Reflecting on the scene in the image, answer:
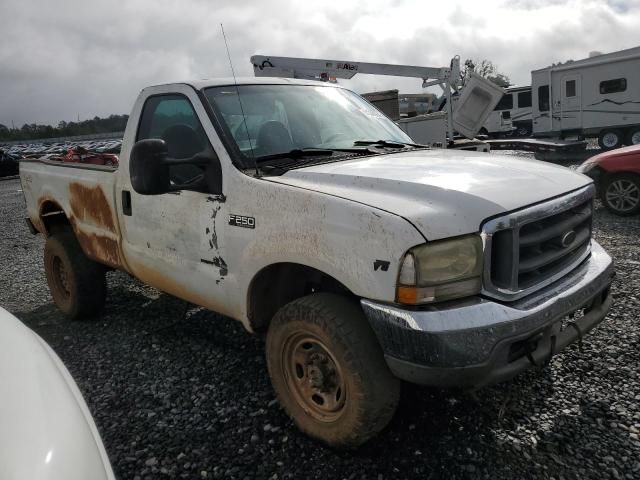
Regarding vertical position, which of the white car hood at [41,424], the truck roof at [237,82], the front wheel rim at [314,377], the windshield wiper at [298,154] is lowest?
the front wheel rim at [314,377]

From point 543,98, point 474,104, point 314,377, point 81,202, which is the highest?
point 543,98

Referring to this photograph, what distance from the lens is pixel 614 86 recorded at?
59.0 feet

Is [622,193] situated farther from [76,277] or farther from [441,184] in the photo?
[76,277]

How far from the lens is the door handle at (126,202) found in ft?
11.7

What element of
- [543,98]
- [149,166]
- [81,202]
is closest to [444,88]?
[543,98]

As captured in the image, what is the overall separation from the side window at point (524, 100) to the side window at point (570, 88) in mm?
7004

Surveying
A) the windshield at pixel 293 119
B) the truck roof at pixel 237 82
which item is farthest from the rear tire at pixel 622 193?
the truck roof at pixel 237 82

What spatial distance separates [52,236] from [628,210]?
7593 mm

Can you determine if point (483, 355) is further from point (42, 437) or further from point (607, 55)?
point (607, 55)

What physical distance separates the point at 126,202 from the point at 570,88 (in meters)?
19.7

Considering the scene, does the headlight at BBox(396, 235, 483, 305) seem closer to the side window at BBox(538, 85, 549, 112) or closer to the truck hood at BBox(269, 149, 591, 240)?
the truck hood at BBox(269, 149, 591, 240)

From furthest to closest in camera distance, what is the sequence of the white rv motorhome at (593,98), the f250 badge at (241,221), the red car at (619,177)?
1. the white rv motorhome at (593,98)
2. the red car at (619,177)
3. the f250 badge at (241,221)

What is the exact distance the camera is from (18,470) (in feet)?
3.82

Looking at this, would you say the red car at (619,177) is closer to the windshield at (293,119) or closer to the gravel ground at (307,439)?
the gravel ground at (307,439)
